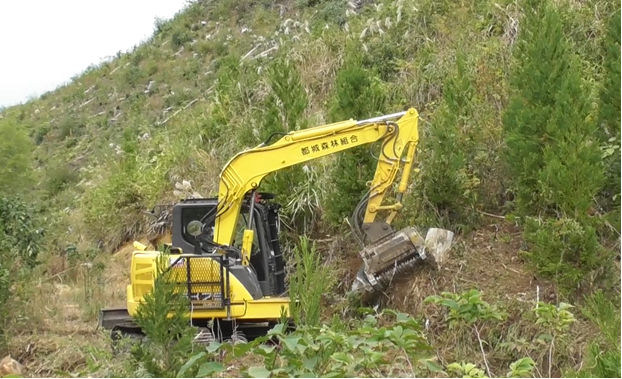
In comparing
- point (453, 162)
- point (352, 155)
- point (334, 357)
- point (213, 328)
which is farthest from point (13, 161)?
point (334, 357)

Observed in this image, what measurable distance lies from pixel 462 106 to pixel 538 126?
6.63 ft

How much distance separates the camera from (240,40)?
22.6m

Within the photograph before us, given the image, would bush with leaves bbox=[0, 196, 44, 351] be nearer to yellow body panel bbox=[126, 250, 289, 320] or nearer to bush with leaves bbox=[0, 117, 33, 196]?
bush with leaves bbox=[0, 117, 33, 196]

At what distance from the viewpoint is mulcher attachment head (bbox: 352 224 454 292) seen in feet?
25.0

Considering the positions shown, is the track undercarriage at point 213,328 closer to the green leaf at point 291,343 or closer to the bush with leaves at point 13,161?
the green leaf at point 291,343

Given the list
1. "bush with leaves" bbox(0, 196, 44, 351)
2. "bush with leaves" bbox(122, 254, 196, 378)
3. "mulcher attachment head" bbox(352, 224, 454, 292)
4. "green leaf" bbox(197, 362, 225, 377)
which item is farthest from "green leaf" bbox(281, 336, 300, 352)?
"bush with leaves" bbox(0, 196, 44, 351)

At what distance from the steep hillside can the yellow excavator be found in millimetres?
358

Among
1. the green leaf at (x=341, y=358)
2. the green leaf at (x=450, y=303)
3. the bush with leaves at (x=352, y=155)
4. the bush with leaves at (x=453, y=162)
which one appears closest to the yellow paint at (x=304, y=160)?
the bush with leaves at (x=453, y=162)

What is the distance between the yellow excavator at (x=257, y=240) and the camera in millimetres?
6922

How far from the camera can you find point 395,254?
7637 millimetres

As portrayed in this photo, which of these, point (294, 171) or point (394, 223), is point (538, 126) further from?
point (294, 171)

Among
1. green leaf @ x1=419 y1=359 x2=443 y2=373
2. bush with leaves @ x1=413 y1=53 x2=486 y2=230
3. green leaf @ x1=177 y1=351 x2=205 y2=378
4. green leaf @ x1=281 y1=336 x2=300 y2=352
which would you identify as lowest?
green leaf @ x1=419 y1=359 x2=443 y2=373

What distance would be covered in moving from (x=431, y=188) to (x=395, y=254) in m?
1.09

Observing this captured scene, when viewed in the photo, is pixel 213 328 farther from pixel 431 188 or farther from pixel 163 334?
pixel 431 188
